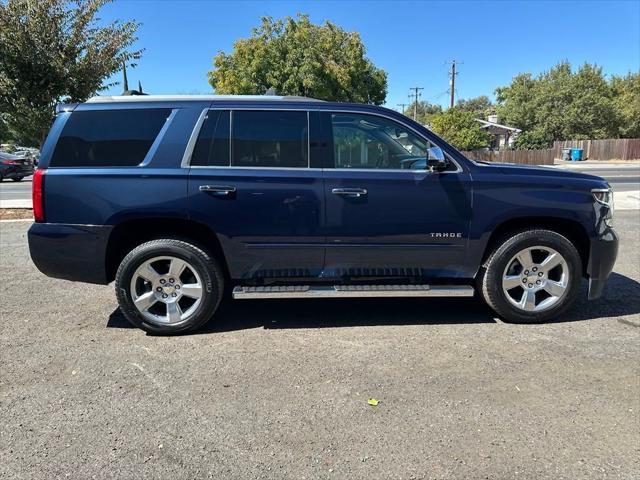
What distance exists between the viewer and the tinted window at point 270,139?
14.3ft

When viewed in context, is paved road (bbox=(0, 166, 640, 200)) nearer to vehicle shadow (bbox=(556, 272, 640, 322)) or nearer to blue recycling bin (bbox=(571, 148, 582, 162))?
vehicle shadow (bbox=(556, 272, 640, 322))

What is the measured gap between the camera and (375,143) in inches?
177

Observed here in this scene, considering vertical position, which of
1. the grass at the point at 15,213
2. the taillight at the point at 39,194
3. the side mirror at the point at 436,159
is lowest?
the grass at the point at 15,213

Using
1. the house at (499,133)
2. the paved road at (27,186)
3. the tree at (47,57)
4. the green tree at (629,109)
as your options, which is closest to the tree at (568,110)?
the green tree at (629,109)

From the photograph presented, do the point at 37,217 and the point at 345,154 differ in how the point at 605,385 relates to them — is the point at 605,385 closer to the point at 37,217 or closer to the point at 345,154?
the point at 345,154

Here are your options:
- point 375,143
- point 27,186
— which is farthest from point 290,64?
point 375,143

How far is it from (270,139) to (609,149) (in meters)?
53.3

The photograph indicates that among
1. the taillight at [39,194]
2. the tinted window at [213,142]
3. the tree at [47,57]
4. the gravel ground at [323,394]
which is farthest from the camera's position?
the tree at [47,57]

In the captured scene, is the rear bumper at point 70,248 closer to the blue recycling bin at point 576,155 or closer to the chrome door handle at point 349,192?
the chrome door handle at point 349,192

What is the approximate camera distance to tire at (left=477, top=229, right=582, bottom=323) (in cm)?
450

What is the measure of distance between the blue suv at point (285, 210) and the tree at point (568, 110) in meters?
51.8

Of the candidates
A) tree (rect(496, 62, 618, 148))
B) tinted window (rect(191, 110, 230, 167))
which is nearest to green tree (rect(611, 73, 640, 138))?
tree (rect(496, 62, 618, 148))

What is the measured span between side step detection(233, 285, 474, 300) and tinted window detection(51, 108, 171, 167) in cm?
146

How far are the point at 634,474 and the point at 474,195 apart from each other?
2.43 meters
